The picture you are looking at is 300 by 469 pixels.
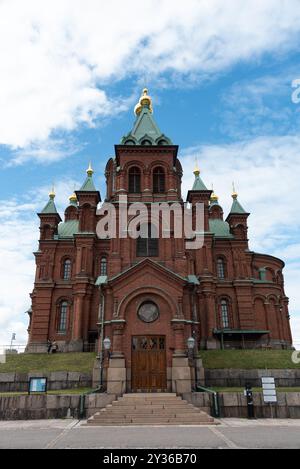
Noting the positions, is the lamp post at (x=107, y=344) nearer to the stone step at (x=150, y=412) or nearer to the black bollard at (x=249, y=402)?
the stone step at (x=150, y=412)

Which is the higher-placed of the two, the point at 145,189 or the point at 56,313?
the point at 145,189

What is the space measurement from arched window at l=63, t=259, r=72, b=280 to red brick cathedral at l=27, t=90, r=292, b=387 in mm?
113

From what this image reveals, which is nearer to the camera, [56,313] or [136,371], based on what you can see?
[136,371]

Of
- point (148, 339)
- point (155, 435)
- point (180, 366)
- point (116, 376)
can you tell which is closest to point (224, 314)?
point (148, 339)

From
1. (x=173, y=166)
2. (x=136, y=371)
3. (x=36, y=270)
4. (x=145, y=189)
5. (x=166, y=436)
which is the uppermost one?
(x=173, y=166)

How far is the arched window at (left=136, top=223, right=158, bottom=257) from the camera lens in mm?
25438

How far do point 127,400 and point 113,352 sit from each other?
318 cm

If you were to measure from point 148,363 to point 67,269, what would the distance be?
68.7ft

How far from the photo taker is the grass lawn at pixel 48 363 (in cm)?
2648

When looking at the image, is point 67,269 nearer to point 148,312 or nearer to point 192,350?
point 148,312

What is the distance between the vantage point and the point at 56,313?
3800 cm
